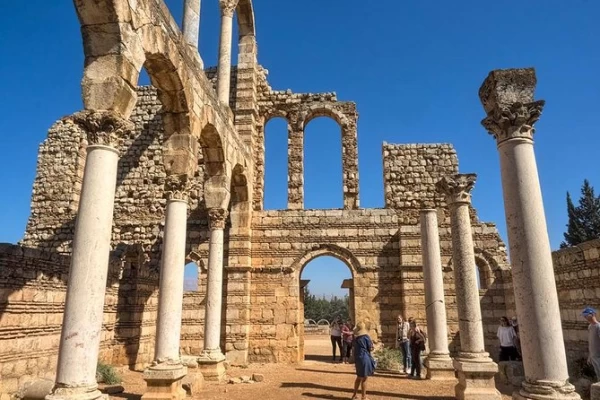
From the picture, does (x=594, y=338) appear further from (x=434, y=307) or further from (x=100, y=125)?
(x=100, y=125)

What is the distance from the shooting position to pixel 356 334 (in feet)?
25.0

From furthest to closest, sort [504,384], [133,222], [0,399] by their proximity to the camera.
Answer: [133,222] < [504,384] < [0,399]

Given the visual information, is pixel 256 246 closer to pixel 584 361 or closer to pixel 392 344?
pixel 392 344

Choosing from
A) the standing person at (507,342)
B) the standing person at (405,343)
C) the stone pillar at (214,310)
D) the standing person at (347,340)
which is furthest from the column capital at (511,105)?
the standing person at (347,340)

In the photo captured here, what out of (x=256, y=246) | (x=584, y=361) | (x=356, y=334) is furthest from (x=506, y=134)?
(x=256, y=246)

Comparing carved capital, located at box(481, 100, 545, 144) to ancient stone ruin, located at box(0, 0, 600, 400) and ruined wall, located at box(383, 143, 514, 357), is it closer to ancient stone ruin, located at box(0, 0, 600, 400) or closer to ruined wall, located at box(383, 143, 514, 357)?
ancient stone ruin, located at box(0, 0, 600, 400)

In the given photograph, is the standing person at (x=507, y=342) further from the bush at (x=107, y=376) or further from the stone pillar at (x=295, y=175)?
the bush at (x=107, y=376)

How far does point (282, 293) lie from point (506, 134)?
32.7 ft

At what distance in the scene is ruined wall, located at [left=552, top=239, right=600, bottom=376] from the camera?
9.05 m

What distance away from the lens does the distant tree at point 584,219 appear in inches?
1207

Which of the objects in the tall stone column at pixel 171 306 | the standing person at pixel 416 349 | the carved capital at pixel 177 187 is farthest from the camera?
the standing person at pixel 416 349

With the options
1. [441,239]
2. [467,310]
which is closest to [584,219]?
[441,239]

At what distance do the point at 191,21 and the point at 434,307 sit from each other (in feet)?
30.5

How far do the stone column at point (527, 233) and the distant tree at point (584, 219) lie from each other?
3061 cm
